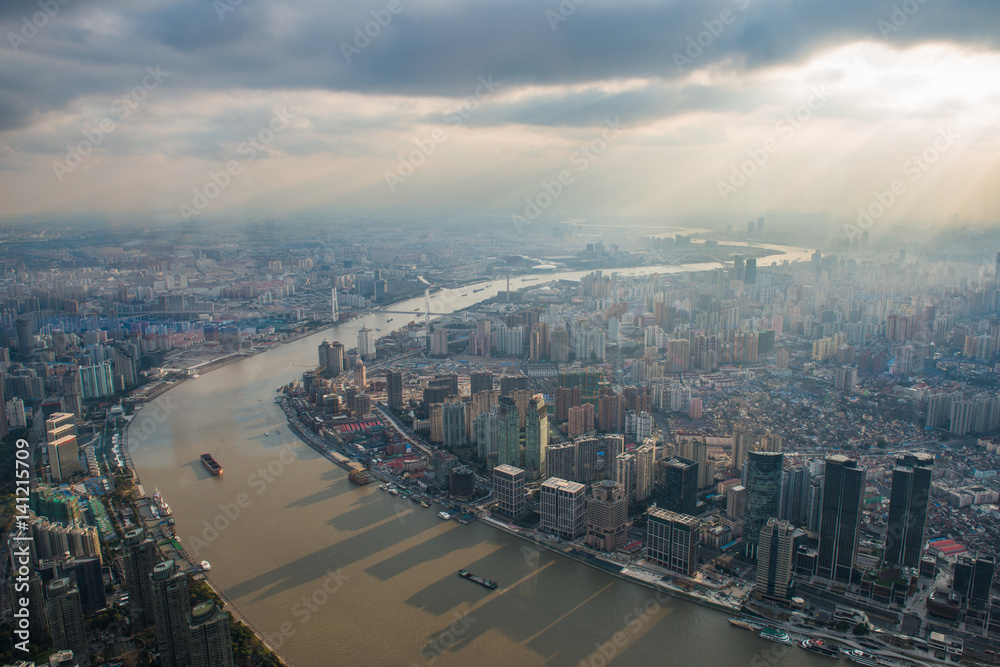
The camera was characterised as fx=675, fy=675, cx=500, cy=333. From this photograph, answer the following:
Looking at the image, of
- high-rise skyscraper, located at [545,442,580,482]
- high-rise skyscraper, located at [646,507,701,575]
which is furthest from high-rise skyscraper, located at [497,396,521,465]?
high-rise skyscraper, located at [646,507,701,575]

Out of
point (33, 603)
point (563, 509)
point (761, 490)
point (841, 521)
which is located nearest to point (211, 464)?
point (33, 603)

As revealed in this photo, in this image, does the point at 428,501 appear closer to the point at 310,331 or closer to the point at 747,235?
the point at 310,331

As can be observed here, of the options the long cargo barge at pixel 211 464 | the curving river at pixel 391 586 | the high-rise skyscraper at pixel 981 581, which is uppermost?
the high-rise skyscraper at pixel 981 581

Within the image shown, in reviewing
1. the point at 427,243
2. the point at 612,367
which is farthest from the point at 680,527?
the point at 427,243

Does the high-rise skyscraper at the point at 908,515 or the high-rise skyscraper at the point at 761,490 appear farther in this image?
the high-rise skyscraper at the point at 761,490

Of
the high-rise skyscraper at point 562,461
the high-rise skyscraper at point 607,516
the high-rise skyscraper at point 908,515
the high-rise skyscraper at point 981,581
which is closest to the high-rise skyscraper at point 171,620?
the high-rise skyscraper at point 607,516

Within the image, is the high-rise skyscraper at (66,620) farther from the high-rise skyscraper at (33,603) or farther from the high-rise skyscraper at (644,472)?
the high-rise skyscraper at (644,472)

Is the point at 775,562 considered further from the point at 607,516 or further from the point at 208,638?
the point at 208,638
